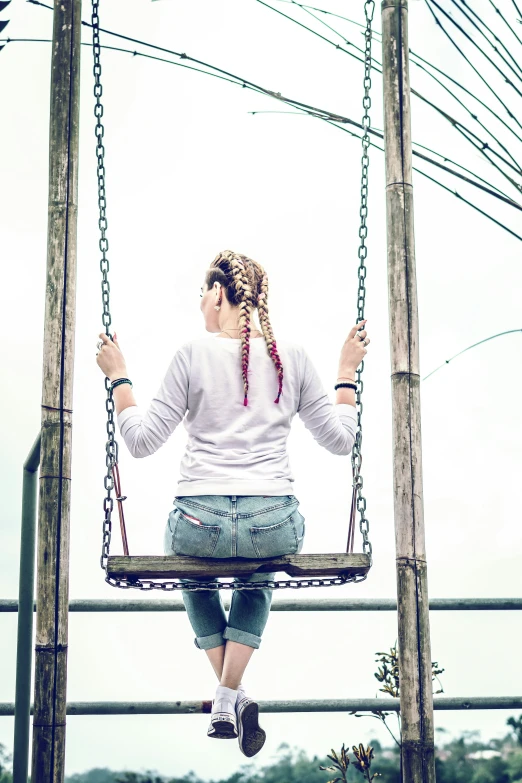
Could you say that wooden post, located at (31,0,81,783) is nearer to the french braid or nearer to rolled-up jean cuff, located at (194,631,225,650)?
rolled-up jean cuff, located at (194,631,225,650)

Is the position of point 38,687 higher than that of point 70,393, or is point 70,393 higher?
point 70,393

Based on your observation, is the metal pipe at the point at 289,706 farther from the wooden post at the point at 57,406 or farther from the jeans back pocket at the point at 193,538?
the jeans back pocket at the point at 193,538

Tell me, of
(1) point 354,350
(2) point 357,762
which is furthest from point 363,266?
(2) point 357,762

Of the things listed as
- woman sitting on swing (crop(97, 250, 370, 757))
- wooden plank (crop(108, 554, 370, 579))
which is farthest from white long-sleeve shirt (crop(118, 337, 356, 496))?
wooden plank (crop(108, 554, 370, 579))

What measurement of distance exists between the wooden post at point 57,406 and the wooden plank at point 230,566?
27cm

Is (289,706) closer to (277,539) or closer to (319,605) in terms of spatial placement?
(319,605)

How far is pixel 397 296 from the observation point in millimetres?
3773

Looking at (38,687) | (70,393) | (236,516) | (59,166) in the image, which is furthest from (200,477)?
(59,166)

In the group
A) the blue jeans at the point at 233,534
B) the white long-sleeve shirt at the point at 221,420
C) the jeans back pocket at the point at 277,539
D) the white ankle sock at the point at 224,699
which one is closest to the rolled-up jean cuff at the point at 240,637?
the blue jeans at the point at 233,534

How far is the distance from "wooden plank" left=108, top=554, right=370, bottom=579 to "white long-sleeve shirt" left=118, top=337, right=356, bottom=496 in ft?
0.72

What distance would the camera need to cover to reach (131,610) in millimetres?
4805

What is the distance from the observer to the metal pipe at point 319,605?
4.77 m

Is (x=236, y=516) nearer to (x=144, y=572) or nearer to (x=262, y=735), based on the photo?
(x=144, y=572)

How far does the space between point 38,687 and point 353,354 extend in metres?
1.53
